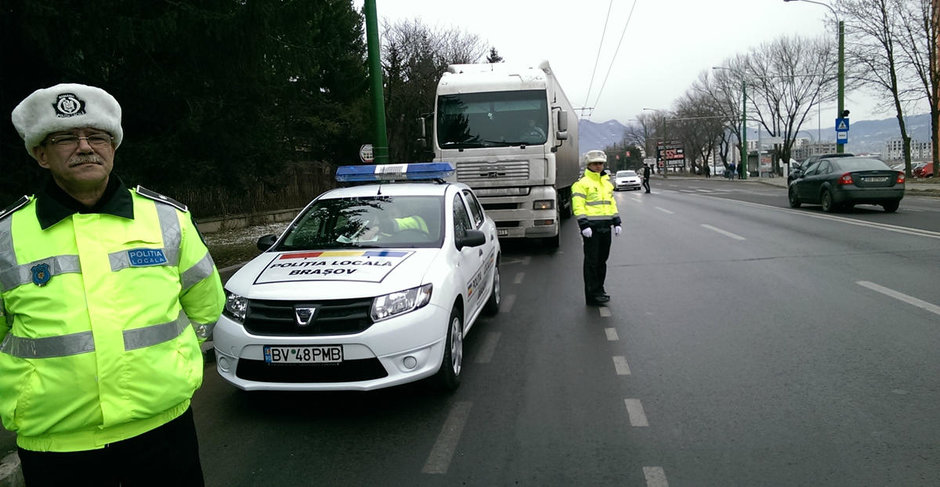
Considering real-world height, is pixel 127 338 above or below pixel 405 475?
above

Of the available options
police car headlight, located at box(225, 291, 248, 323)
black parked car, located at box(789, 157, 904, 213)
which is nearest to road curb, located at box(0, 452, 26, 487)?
police car headlight, located at box(225, 291, 248, 323)

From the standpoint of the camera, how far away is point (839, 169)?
17641 millimetres

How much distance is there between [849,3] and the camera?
33000 millimetres

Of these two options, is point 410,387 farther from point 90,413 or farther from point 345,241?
point 90,413

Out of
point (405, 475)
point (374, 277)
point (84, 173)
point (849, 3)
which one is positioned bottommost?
point (405, 475)

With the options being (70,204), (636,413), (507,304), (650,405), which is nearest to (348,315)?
(636,413)

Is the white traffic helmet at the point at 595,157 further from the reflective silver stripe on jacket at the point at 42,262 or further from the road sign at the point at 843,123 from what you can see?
the road sign at the point at 843,123

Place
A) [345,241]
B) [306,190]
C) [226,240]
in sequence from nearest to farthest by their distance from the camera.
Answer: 1. [345,241]
2. [226,240]
3. [306,190]

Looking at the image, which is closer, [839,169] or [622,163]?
[839,169]

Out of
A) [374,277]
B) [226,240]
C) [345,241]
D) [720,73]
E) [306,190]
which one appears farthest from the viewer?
[720,73]

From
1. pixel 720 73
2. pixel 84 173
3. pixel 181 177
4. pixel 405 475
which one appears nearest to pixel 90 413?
pixel 84 173

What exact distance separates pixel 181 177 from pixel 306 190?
15.5 metres

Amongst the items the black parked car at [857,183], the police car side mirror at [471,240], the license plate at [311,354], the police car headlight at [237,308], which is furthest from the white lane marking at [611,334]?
the black parked car at [857,183]

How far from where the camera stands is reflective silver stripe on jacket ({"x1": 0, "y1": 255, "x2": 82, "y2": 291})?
190 centimetres
